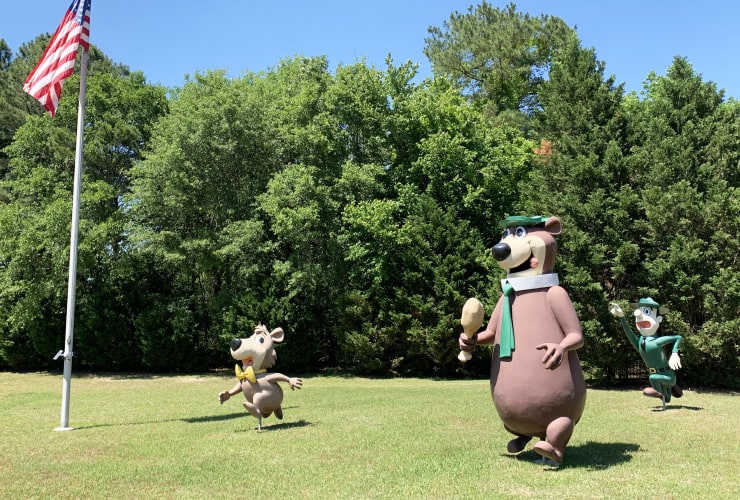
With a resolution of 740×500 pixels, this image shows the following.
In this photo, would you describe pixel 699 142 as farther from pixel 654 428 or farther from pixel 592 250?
pixel 654 428

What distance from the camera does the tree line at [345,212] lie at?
17.8m

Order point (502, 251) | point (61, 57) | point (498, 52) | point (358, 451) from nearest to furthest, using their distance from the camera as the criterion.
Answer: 1. point (502, 251)
2. point (358, 451)
3. point (61, 57)
4. point (498, 52)

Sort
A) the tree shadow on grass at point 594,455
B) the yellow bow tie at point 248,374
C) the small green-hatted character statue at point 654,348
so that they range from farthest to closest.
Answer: the small green-hatted character statue at point 654,348, the yellow bow tie at point 248,374, the tree shadow on grass at point 594,455

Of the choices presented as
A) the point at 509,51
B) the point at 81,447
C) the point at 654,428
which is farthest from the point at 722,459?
the point at 509,51

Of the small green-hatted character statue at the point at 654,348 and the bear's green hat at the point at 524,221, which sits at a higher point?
the bear's green hat at the point at 524,221

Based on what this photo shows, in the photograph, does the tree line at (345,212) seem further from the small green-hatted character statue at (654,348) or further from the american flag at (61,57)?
the american flag at (61,57)

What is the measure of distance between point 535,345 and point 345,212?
1493cm

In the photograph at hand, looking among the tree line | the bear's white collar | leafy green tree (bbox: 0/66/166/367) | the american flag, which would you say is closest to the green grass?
the bear's white collar

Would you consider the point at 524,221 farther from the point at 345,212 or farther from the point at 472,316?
the point at 345,212

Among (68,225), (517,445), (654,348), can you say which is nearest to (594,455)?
(517,445)

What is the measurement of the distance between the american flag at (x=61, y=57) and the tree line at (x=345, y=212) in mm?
9860

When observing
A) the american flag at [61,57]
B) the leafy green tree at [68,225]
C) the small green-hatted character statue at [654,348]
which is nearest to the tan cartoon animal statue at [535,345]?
the small green-hatted character statue at [654,348]

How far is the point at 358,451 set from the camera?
27.8 ft

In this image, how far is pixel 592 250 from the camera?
17.6 metres
